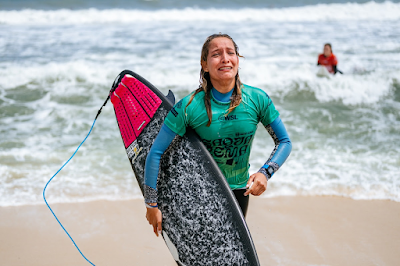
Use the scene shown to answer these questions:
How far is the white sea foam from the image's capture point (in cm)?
1870

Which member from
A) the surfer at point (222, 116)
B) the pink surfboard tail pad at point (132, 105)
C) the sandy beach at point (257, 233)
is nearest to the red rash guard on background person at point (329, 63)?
the sandy beach at point (257, 233)

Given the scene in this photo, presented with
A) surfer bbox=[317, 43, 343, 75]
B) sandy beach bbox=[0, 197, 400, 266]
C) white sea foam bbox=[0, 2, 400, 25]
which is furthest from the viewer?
white sea foam bbox=[0, 2, 400, 25]

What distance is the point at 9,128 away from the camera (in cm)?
635

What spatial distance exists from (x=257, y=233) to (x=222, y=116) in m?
2.07

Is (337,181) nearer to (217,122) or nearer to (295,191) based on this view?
(295,191)

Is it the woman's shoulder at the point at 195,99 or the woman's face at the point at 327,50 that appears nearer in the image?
the woman's shoulder at the point at 195,99

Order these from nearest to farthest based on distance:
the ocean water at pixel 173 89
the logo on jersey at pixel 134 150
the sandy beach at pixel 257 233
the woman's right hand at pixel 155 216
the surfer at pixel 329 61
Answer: the woman's right hand at pixel 155 216 → the logo on jersey at pixel 134 150 → the sandy beach at pixel 257 233 → the ocean water at pixel 173 89 → the surfer at pixel 329 61

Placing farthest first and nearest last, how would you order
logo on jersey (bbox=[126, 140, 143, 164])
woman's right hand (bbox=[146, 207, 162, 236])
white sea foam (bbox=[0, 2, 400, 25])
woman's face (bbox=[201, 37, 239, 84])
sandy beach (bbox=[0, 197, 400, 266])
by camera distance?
white sea foam (bbox=[0, 2, 400, 25]), sandy beach (bbox=[0, 197, 400, 266]), logo on jersey (bbox=[126, 140, 143, 164]), woman's right hand (bbox=[146, 207, 162, 236]), woman's face (bbox=[201, 37, 239, 84])

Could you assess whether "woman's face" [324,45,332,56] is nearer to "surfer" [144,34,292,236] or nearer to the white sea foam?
"surfer" [144,34,292,236]

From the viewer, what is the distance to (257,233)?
366 cm

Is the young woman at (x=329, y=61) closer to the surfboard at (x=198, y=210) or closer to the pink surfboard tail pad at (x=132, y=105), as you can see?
the pink surfboard tail pad at (x=132, y=105)

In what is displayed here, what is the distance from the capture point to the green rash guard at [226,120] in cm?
188

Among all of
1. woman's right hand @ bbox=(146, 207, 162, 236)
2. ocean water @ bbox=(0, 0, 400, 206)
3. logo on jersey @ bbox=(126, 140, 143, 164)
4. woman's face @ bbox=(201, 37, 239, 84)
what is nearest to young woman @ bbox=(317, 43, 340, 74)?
ocean water @ bbox=(0, 0, 400, 206)

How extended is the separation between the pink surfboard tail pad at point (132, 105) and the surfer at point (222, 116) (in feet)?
2.18
